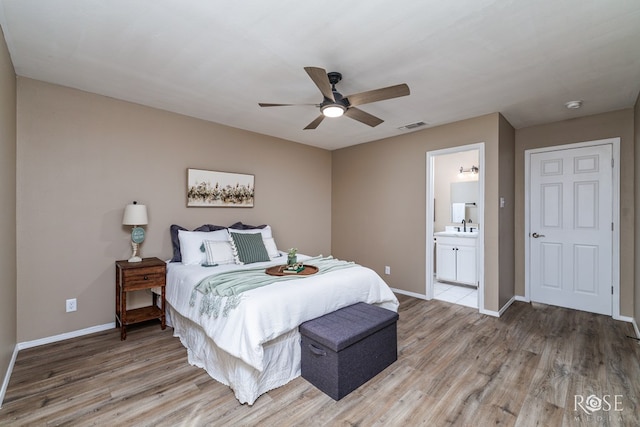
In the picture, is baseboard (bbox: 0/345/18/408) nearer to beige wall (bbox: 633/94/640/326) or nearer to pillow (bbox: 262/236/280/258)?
pillow (bbox: 262/236/280/258)

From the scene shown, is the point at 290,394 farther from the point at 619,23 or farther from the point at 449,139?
the point at 449,139

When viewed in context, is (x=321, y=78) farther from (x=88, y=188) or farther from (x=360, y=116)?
(x=88, y=188)

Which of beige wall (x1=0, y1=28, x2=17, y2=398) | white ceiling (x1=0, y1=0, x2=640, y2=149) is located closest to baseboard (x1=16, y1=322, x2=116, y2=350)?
beige wall (x1=0, y1=28, x2=17, y2=398)

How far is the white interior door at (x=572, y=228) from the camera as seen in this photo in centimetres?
365

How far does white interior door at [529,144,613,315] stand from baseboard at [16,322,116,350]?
5460 mm

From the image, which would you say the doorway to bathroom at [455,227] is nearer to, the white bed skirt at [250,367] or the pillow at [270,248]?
the pillow at [270,248]

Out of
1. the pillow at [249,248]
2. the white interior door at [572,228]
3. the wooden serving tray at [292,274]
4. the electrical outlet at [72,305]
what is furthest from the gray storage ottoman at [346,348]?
the white interior door at [572,228]

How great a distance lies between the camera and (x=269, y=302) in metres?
2.14

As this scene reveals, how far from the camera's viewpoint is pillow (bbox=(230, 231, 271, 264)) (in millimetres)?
3412

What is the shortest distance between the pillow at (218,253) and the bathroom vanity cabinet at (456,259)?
3664 mm

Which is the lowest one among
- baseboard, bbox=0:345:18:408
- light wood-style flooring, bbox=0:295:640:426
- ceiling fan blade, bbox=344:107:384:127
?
light wood-style flooring, bbox=0:295:640:426

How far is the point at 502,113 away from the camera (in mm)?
3615

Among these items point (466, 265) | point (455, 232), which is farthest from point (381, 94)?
point (455, 232)

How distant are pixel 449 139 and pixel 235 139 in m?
3.01
